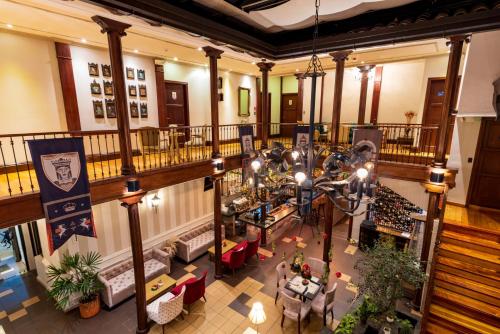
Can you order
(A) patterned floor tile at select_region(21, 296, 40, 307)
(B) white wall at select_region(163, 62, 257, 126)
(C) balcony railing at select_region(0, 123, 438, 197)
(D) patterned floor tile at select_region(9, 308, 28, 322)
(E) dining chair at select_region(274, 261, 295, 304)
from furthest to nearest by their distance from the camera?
(B) white wall at select_region(163, 62, 257, 126), (A) patterned floor tile at select_region(21, 296, 40, 307), (E) dining chair at select_region(274, 261, 295, 304), (D) patterned floor tile at select_region(9, 308, 28, 322), (C) balcony railing at select_region(0, 123, 438, 197)

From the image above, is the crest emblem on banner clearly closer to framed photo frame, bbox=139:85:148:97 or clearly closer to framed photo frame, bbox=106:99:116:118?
framed photo frame, bbox=106:99:116:118

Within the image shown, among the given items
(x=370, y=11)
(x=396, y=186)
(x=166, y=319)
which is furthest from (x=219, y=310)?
(x=370, y=11)

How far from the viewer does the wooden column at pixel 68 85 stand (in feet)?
21.0

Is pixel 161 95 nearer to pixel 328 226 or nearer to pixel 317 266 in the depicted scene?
pixel 328 226

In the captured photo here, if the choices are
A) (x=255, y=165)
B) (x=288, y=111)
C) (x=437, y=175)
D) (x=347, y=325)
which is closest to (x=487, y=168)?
(x=437, y=175)

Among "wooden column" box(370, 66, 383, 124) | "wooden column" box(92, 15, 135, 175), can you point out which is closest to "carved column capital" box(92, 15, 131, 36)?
"wooden column" box(92, 15, 135, 175)

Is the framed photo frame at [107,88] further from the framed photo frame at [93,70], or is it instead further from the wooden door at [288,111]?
the wooden door at [288,111]

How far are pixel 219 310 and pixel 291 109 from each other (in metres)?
10.2

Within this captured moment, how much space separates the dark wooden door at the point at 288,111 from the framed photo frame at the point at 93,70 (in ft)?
29.4

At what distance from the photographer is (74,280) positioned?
616 cm

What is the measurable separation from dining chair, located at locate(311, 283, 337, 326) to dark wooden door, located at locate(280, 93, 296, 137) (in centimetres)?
886

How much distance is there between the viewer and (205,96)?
10164 millimetres

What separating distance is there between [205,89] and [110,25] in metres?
5.94

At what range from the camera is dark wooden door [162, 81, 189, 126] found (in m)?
9.06
